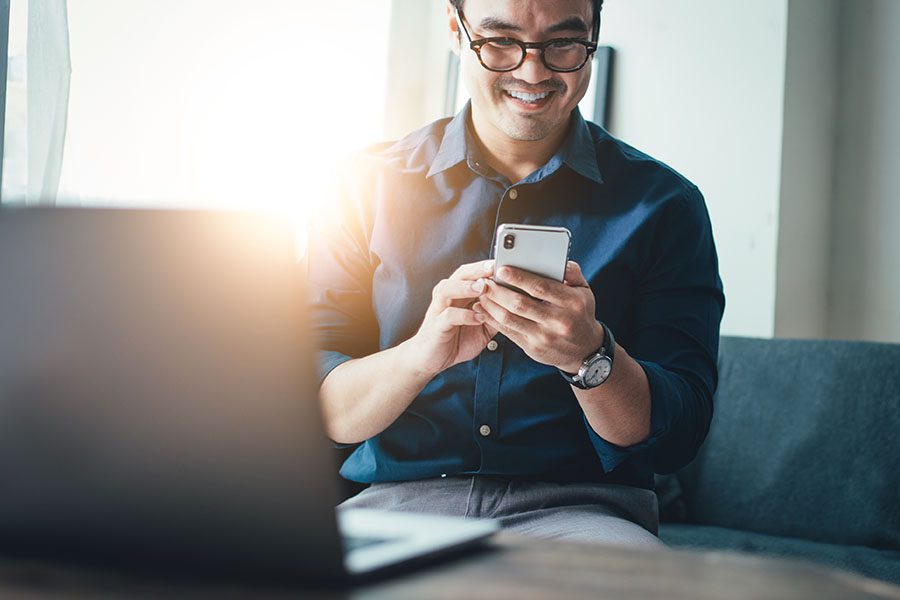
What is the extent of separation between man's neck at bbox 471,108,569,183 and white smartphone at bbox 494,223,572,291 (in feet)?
1.41

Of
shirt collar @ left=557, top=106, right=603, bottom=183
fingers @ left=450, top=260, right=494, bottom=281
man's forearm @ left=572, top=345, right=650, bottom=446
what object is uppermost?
shirt collar @ left=557, top=106, right=603, bottom=183

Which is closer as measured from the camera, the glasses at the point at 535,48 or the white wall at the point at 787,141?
the glasses at the point at 535,48

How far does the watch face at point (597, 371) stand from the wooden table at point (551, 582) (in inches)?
18.8

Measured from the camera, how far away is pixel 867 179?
9.21 ft

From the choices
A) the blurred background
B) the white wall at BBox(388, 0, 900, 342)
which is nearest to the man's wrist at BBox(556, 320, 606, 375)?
the blurred background

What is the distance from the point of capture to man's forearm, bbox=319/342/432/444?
3.87 feet

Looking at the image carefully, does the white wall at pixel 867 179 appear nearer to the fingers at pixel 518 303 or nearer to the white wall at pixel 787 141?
the white wall at pixel 787 141

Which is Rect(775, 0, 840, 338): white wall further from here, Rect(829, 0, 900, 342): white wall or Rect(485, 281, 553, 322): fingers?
Rect(485, 281, 553, 322): fingers

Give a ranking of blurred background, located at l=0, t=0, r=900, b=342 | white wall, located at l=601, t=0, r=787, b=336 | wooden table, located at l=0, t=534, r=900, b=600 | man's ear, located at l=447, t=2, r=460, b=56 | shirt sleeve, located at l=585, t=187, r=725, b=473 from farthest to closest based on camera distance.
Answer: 1. white wall, located at l=601, t=0, r=787, b=336
2. blurred background, located at l=0, t=0, r=900, b=342
3. man's ear, located at l=447, t=2, r=460, b=56
4. shirt sleeve, located at l=585, t=187, r=725, b=473
5. wooden table, located at l=0, t=534, r=900, b=600

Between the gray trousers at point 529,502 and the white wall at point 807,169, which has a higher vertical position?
the white wall at point 807,169

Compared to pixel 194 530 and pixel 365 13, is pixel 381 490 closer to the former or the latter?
pixel 194 530

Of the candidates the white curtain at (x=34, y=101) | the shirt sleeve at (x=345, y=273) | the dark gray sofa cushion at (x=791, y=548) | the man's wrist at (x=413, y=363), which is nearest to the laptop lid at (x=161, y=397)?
the man's wrist at (x=413, y=363)

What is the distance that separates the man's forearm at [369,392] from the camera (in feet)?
3.87

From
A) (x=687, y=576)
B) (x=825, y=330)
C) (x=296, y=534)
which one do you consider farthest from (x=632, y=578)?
(x=825, y=330)
